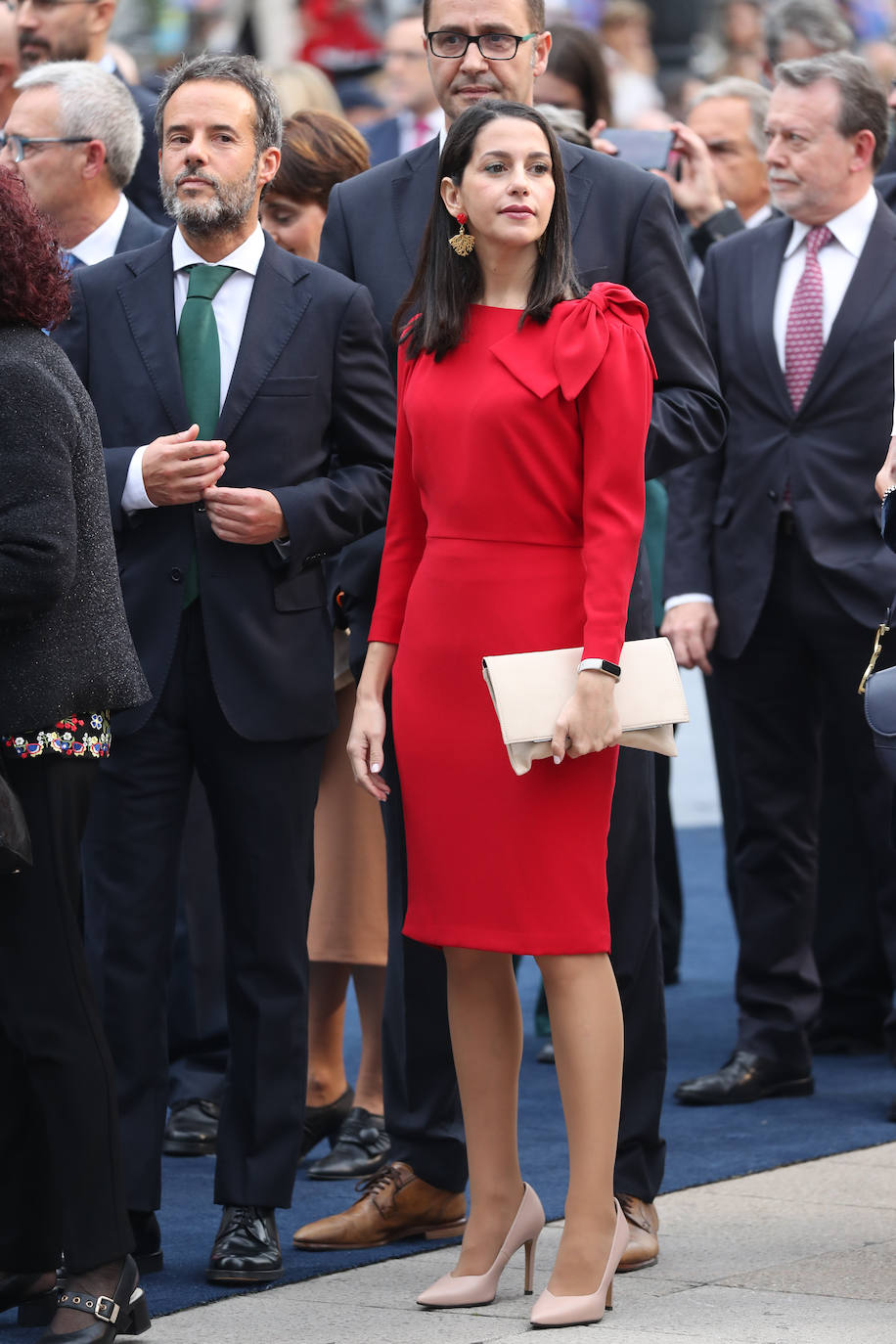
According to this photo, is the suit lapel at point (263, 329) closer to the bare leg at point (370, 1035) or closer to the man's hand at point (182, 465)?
the man's hand at point (182, 465)

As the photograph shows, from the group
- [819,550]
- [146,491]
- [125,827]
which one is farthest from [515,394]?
[819,550]

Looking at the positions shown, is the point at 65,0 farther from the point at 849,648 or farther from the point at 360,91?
the point at 360,91

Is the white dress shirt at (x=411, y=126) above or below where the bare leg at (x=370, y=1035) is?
above

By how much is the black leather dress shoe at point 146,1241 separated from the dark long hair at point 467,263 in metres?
1.64

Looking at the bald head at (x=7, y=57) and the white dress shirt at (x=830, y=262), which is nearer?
the white dress shirt at (x=830, y=262)

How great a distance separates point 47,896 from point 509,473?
1017mm

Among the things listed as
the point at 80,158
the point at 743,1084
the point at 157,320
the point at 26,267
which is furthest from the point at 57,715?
the point at 743,1084

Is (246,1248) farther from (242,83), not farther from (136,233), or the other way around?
(136,233)

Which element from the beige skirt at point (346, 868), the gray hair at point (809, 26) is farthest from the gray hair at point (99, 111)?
the gray hair at point (809, 26)

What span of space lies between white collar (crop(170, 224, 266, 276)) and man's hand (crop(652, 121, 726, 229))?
268cm

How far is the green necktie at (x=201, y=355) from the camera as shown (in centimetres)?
408

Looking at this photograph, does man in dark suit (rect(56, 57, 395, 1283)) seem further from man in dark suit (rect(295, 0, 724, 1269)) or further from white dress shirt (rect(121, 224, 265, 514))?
man in dark suit (rect(295, 0, 724, 1269))

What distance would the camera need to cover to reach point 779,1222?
14.0 ft

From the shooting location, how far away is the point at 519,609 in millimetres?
3615
